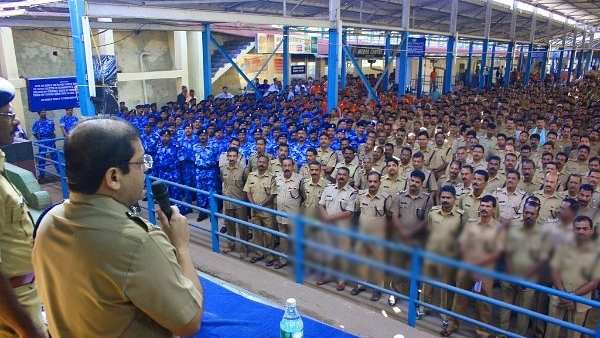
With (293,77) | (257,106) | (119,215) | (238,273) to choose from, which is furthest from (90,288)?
(293,77)

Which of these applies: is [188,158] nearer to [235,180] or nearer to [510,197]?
[235,180]

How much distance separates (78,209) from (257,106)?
32.6 feet

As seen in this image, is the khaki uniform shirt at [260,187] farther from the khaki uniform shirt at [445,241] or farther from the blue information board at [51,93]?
the blue information board at [51,93]

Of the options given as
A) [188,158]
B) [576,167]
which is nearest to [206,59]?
[188,158]

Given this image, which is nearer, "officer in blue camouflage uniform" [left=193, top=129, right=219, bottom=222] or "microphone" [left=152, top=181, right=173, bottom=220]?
"microphone" [left=152, top=181, right=173, bottom=220]

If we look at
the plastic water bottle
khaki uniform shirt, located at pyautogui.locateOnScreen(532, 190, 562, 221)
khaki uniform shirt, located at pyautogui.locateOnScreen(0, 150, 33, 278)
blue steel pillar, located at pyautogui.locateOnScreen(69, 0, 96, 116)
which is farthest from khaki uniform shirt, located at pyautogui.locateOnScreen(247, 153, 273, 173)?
khaki uniform shirt, located at pyautogui.locateOnScreen(0, 150, 33, 278)


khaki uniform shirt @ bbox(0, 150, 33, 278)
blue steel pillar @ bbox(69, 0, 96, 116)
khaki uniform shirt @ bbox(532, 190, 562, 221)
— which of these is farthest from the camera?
blue steel pillar @ bbox(69, 0, 96, 116)

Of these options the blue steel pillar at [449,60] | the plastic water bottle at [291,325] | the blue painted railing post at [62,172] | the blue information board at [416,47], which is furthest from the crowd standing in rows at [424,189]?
the blue steel pillar at [449,60]

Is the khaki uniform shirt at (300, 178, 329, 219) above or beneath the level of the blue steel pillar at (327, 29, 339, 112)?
beneath

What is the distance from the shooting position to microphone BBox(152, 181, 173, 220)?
160 cm

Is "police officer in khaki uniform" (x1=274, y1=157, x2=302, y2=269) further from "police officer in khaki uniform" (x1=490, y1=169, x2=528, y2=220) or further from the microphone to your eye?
the microphone

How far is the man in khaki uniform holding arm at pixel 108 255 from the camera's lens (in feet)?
4.04

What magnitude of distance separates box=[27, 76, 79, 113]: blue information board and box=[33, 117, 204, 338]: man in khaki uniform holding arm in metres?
8.88

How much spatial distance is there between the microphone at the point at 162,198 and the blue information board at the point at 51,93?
8662 mm
